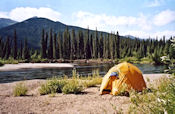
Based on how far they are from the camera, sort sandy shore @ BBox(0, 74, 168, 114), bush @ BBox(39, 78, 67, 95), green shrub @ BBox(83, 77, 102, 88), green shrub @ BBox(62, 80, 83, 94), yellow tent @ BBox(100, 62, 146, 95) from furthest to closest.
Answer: green shrub @ BBox(83, 77, 102, 88), bush @ BBox(39, 78, 67, 95), green shrub @ BBox(62, 80, 83, 94), yellow tent @ BBox(100, 62, 146, 95), sandy shore @ BBox(0, 74, 168, 114)

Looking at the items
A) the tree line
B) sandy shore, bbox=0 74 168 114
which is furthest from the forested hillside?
sandy shore, bbox=0 74 168 114

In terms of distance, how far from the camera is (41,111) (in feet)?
23.4

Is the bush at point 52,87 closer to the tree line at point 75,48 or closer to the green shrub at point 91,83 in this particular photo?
the green shrub at point 91,83

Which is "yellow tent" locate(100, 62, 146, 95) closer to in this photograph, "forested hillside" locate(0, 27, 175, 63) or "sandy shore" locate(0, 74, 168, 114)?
"sandy shore" locate(0, 74, 168, 114)

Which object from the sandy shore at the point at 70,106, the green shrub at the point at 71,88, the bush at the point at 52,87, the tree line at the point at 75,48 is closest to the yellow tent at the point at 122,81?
the sandy shore at the point at 70,106

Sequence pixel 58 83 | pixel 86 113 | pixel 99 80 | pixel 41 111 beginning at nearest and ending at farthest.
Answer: pixel 86 113, pixel 41 111, pixel 58 83, pixel 99 80

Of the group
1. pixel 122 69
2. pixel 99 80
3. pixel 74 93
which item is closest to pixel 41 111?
pixel 74 93

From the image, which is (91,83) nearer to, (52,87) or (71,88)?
(71,88)

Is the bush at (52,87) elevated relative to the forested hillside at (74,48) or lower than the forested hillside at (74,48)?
lower

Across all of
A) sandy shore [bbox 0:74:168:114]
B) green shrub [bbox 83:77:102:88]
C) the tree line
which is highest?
the tree line

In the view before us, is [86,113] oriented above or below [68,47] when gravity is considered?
below

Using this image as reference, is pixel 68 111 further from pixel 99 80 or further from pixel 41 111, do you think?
pixel 99 80

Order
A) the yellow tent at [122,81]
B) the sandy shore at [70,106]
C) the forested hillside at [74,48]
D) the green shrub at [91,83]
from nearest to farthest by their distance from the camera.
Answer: the sandy shore at [70,106], the yellow tent at [122,81], the green shrub at [91,83], the forested hillside at [74,48]

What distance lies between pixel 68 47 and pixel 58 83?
250 feet
